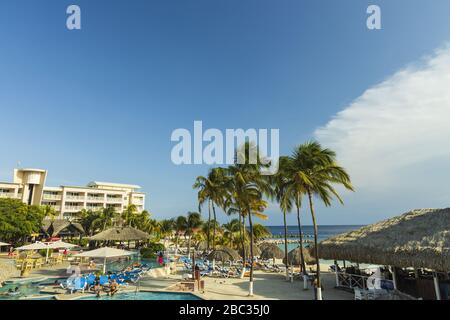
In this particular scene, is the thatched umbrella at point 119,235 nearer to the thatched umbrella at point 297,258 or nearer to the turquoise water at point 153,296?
the turquoise water at point 153,296

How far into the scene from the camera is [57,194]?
64.0 meters

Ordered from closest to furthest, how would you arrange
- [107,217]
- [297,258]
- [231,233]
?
[297,258] < [231,233] < [107,217]

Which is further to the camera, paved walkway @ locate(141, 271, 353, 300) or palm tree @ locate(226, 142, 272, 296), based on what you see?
palm tree @ locate(226, 142, 272, 296)

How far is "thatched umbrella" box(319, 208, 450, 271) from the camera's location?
12266 mm

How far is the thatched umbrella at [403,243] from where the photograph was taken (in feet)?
40.2

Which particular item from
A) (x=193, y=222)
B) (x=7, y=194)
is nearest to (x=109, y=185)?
(x=7, y=194)

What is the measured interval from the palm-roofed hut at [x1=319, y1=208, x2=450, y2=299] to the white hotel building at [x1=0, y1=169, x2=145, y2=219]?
57.4 m

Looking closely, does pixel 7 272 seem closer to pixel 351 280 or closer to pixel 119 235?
pixel 119 235

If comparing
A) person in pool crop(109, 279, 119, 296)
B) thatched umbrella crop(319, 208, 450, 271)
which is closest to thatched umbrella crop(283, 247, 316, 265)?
thatched umbrella crop(319, 208, 450, 271)

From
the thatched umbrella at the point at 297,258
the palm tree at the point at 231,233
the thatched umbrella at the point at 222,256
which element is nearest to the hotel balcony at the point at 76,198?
the palm tree at the point at 231,233

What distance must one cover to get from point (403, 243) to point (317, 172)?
5422 millimetres

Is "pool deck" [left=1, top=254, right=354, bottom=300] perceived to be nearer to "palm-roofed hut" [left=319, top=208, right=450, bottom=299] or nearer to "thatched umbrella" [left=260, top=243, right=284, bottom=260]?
"palm-roofed hut" [left=319, top=208, right=450, bottom=299]

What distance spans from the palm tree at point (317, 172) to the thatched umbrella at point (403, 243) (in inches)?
74.4
